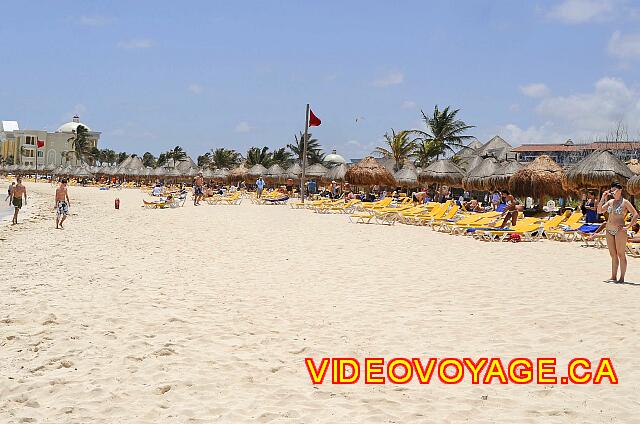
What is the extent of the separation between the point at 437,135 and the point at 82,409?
106ft

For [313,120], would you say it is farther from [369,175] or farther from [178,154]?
[178,154]

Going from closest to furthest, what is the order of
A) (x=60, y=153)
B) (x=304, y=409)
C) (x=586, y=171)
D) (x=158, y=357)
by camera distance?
(x=304, y=409) < (x=158, y=357) < (x=586, y=171) < (x=60, y=153)

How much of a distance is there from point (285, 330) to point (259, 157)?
51678mm

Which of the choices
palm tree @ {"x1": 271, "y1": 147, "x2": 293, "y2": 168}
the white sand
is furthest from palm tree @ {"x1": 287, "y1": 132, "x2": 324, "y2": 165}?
the white sand

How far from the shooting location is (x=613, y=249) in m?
6.95

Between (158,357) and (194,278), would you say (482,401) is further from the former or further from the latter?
(194,278)

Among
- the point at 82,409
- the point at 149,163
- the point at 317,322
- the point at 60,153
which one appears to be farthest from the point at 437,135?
the point at 60,153

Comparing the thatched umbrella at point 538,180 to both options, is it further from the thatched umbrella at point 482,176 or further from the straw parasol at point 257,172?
the straw parasol at point 257,172

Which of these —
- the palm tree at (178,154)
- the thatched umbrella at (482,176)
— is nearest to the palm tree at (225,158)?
the palm tree at (178,154)

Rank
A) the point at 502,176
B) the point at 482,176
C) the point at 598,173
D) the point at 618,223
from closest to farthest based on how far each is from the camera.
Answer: the point at 618,223
the point at 598,173
the point at 502,176
the point at 482,176

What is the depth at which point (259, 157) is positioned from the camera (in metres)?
55.6

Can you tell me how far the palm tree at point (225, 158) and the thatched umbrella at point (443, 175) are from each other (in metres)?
45.4

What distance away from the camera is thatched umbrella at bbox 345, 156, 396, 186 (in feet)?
88.3

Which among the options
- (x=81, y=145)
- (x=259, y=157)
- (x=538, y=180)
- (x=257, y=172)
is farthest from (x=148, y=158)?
(x=538, y=180)
